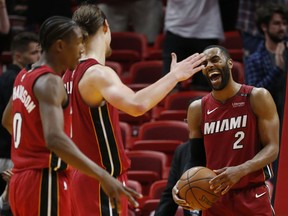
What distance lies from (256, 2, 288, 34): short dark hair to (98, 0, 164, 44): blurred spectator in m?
2.58

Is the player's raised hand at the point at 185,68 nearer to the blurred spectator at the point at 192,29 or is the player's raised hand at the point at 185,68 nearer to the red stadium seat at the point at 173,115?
the red stadium seat at the point at 173,115

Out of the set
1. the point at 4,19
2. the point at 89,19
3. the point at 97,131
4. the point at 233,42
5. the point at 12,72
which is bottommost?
the point at 233,42

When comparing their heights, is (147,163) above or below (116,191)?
below

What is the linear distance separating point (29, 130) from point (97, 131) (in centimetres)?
59

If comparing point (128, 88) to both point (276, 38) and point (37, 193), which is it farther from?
point (276, 38)

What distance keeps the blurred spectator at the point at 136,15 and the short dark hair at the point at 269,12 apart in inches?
102

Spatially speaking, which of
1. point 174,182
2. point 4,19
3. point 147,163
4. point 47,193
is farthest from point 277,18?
point 47,193

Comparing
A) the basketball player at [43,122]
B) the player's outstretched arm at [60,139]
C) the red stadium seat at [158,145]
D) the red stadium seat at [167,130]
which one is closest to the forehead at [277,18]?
the red stadium seat at [167,130]

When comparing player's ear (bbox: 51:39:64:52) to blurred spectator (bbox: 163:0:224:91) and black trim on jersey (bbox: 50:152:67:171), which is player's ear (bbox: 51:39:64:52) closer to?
black trim on jersey (bbox: 50:152:67:171)

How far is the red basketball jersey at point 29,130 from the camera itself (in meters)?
5.99

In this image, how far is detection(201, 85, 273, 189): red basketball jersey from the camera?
6980 mm

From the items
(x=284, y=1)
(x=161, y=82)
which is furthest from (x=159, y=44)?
(x=161, y=82)

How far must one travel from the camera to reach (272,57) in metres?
10.1

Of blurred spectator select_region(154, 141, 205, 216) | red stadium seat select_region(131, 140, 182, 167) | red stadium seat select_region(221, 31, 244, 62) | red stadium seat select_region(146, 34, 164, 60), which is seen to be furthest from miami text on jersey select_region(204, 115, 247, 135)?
red stadium seat select_region(146, 34, 164, 60)
